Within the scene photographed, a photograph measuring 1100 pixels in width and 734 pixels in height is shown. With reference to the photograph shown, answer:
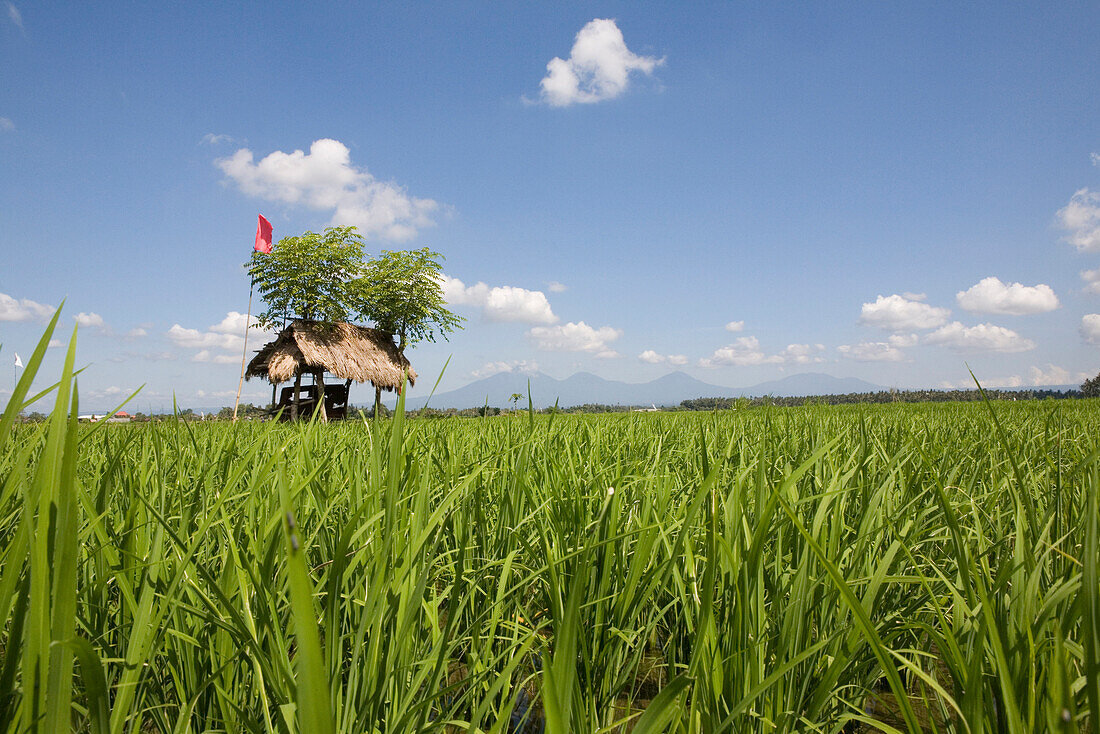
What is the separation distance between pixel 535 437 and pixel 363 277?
84.5ft

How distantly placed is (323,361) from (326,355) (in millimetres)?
412

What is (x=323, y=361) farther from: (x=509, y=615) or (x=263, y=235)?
(x=509, y=615)

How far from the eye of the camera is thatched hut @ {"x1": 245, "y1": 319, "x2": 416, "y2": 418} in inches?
643

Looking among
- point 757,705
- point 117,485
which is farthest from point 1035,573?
point 117,485

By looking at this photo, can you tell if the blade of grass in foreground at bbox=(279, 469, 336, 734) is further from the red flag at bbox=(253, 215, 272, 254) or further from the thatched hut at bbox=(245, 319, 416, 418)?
the red flag at bbox=(253, 215, 272, 254)

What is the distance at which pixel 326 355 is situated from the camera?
1691 centimetres

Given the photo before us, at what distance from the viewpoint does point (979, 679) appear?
2.27ft

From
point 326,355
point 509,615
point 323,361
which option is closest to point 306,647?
point 509,615

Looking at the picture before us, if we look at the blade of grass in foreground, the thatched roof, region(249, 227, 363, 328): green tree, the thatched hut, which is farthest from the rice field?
region(249, 227, 363, 328): green tree

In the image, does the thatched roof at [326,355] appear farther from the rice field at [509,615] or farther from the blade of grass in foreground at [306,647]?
the blade of grass in foreground at [306,647]

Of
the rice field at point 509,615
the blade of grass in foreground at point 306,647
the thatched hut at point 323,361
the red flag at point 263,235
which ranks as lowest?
the rice field at point 509,615

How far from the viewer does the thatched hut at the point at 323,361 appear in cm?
1633

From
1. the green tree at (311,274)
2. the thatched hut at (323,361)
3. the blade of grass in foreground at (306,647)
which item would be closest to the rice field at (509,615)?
the blade of grass in foreground at (306,647)

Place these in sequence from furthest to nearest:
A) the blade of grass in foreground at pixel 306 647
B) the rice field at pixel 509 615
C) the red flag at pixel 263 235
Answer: the red flag at pixel 263 235 < the rice field at pixel 509 615 < the blade of grass in foreground at pixel 306 647
